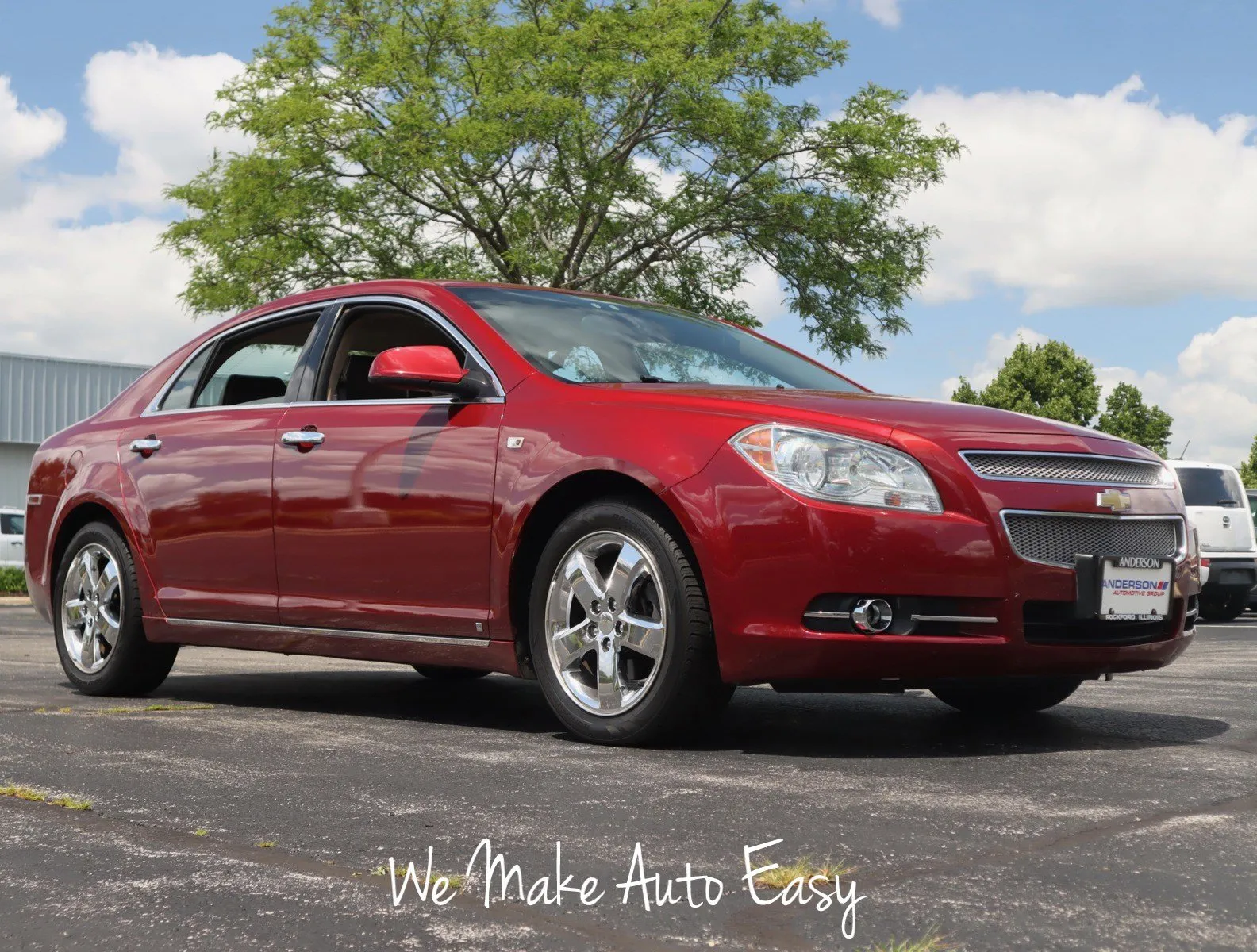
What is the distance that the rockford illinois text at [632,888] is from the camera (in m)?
2.83

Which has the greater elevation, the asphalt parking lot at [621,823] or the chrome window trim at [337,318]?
the chrome window trim at [337,318]

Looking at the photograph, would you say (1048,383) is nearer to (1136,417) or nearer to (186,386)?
(1136,417)

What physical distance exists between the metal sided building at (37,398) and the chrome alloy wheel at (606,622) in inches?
1738

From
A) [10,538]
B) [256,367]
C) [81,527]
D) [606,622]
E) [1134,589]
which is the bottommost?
[10,538]

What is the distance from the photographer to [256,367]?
6715mm

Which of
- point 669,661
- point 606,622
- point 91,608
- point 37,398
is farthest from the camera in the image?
point 37,398

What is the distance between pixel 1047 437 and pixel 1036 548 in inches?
16.5

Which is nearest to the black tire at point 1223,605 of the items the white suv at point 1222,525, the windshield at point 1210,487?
the white suv at point 1222,525

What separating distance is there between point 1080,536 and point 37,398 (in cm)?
4700

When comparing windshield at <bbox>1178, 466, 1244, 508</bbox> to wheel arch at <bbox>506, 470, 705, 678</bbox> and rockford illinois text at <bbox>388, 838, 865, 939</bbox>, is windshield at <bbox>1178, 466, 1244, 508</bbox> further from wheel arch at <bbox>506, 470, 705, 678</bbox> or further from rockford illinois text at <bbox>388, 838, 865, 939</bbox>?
rockford illinois text at <bbox>388, 838, 865, 939</bbox>

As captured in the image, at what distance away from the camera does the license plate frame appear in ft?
15.9

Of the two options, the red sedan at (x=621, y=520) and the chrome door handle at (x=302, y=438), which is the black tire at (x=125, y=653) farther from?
the chrome door handle at (x=302, y=438)

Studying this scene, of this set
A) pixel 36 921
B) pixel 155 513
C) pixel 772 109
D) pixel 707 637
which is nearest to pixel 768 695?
pixel 707 637

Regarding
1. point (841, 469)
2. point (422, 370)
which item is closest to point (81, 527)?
point (422, 370)
